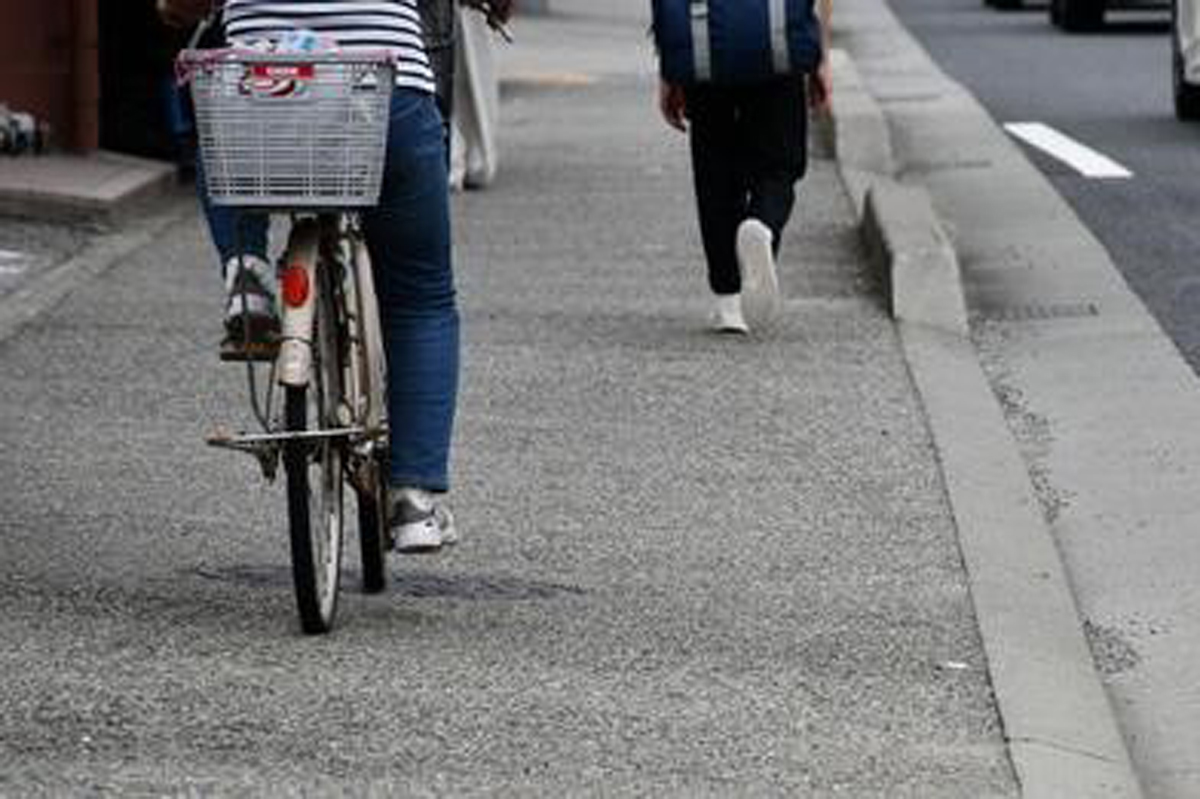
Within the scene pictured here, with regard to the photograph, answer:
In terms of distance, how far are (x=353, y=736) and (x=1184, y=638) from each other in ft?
6.81

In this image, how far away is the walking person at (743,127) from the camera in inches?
447

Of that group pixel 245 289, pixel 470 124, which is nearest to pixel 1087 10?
pixel 470 124

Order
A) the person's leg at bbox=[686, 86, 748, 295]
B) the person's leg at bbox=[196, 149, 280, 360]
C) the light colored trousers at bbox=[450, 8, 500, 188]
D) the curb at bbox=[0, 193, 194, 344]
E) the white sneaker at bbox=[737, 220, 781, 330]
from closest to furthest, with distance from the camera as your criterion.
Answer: the person's leg at bbox=[196, 149, 280, 360] < the white sneaker at bbox=[737, 220, 781, 330] < the person's leg at bbox=[686, 86, 748, 295] < the curb at bbox=[0, 193, 194, 344] < the light colored trousers at bbox=[450, 8, 500, 188]

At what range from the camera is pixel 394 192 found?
7.34 m

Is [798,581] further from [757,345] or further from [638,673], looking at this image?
[757,345]

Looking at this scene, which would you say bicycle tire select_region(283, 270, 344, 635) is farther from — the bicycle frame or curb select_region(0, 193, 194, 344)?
curb select_region(0, 193, 194, 344)

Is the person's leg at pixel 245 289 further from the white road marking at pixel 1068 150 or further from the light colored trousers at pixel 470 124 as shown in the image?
the white road marking at pixel 1068 150

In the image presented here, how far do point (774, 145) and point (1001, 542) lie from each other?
339cm

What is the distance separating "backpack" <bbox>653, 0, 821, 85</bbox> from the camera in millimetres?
11312

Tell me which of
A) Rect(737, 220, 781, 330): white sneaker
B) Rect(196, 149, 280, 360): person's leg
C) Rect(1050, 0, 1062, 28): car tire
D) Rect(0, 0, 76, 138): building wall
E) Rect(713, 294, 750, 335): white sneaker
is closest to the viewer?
Rect(196, 149, 280, 360): person's leg

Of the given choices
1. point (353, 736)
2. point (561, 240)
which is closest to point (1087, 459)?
point (353, 736)

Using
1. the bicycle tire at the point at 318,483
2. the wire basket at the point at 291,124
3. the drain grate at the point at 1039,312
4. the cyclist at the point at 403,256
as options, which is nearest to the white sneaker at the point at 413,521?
the cyclist at the point at 403,256

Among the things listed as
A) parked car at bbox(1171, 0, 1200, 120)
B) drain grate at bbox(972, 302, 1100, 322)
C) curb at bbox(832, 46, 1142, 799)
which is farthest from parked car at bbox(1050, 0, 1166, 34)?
drain grate at bbox(972, 302, 1100, 322)

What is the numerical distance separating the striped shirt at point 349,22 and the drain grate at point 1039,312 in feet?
19.6
